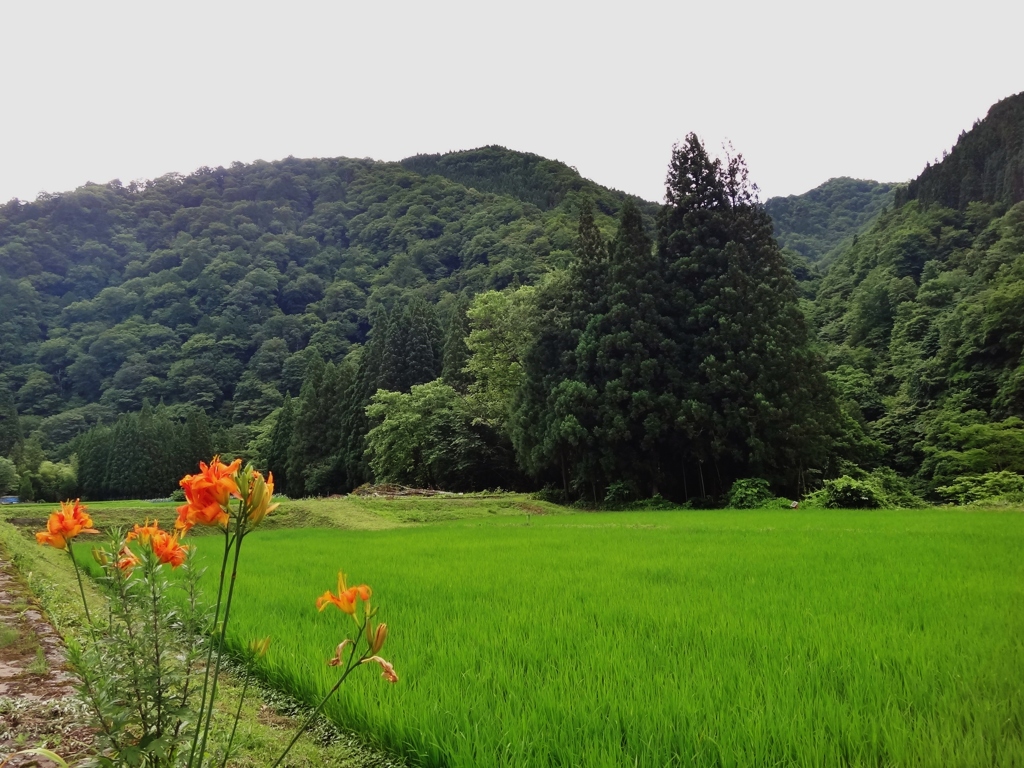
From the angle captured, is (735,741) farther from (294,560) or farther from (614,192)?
(614,192)

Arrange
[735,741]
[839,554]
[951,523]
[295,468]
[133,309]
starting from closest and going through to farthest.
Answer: [735,741], [839,554], [951,523], [295,468], [133,309]

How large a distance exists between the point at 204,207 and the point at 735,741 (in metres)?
94.2

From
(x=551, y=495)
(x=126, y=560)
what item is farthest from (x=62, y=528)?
(x=551, y=495)

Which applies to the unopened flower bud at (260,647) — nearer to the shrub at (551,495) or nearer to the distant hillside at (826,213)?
the shrub at (551,495)

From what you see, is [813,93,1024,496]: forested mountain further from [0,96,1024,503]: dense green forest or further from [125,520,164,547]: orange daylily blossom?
[125,520,164,547]: orange daylily blossom

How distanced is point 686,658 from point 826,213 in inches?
3174

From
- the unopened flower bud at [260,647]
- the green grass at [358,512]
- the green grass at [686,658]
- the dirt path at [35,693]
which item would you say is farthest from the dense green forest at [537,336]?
the unopened flower bud at [260,647]

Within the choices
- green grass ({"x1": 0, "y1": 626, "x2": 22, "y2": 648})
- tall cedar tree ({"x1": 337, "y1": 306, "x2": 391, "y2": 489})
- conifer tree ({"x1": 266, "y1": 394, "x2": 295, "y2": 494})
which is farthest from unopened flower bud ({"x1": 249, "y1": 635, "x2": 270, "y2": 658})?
conifer tree ({"x1": 266, "y1": 394, "x2": 295, "y2": 494})

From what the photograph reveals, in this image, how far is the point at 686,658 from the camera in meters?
3.11

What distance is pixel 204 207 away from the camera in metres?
82.3

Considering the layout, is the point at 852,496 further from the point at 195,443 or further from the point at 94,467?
the point at 94,467

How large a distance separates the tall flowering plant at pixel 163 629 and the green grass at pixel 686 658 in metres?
1.05

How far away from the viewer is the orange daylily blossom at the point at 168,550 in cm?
162

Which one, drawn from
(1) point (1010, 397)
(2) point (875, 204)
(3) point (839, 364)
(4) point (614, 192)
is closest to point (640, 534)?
(1) point (1010, 397)
